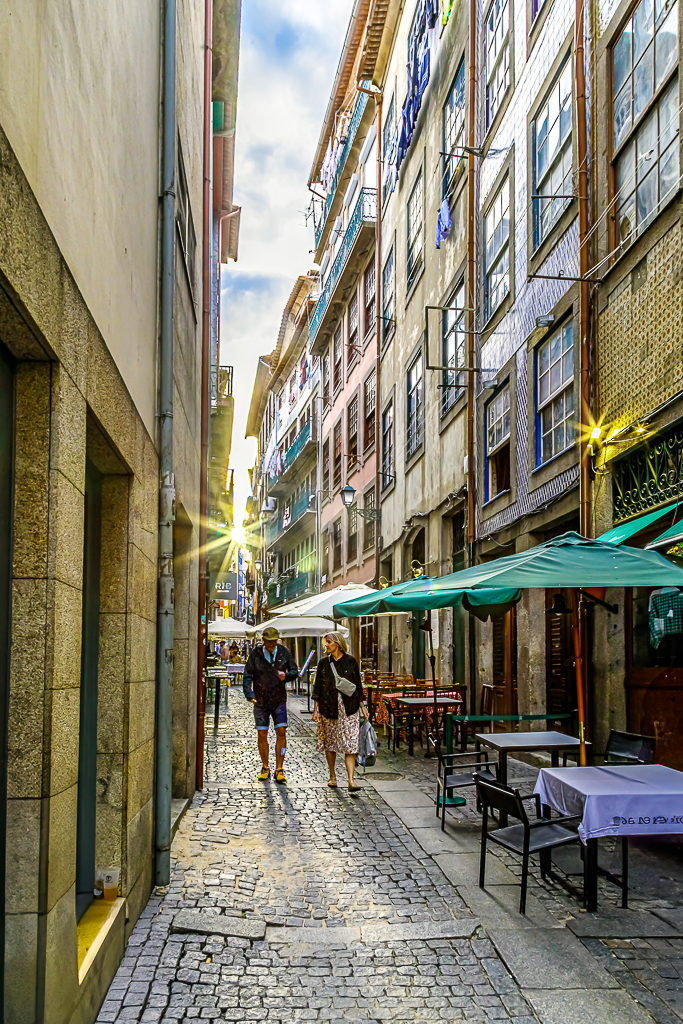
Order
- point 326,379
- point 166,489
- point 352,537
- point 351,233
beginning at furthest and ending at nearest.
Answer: point 326,379
point 352,537
point 351,233
point 166,489

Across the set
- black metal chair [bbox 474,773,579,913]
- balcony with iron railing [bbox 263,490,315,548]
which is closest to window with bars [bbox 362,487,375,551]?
balcony with iron railing [bbox 263,490,315,548]

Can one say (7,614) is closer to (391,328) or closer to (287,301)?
(391,328)

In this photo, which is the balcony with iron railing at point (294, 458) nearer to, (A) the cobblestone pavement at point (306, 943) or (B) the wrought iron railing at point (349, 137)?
(B) the wrought iron railing at point (349, 137)

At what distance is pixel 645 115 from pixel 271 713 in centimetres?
778

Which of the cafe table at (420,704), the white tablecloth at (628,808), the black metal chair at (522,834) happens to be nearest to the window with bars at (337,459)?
the cafe table at (420,704)

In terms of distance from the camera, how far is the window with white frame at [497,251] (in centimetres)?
1466

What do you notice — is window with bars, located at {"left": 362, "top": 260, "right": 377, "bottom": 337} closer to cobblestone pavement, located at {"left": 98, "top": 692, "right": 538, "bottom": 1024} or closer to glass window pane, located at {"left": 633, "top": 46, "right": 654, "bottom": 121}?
glass window pane, located at {"left": 633, "top": 46, "right": 654, "bottom": 121}

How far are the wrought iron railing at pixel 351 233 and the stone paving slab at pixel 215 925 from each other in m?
24.0

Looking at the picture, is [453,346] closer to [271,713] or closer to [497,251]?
[497,251]

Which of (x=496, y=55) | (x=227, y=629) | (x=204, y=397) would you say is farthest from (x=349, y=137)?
(x=204, y=397)

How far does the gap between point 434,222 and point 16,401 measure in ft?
57.7

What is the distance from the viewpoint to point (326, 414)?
1406 inches

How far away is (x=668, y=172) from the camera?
350 inches

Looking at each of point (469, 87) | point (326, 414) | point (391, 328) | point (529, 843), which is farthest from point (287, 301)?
point (529, 843)
